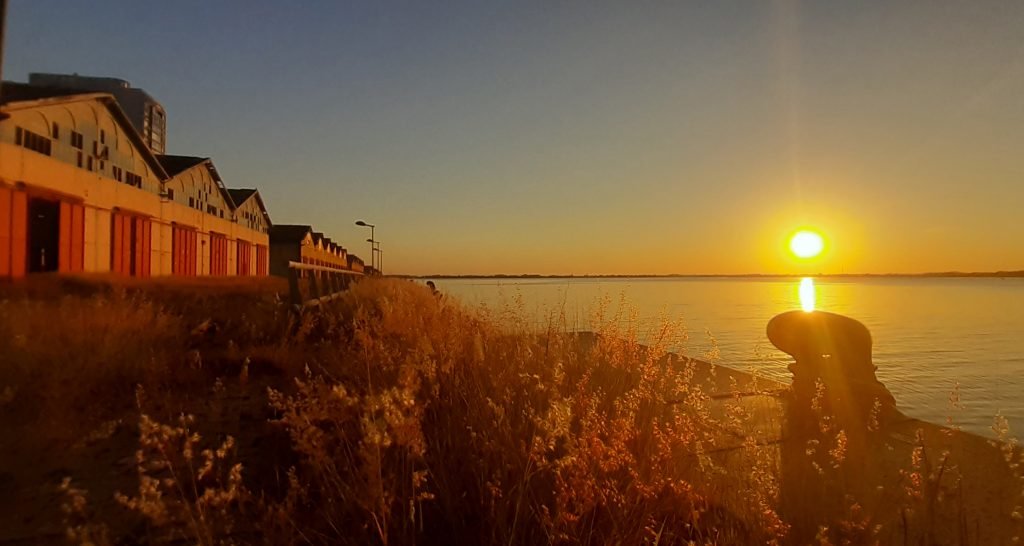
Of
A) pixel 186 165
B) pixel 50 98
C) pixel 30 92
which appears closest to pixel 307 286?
pixel 50 98

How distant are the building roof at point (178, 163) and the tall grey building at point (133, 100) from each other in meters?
17.7

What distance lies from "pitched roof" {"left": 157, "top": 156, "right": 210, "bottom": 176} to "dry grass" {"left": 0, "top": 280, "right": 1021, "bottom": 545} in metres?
25.7

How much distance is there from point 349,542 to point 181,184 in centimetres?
3172

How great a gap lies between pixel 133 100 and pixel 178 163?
23.2 metres

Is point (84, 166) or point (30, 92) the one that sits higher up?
point (30, 92)

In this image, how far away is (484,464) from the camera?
3061mm

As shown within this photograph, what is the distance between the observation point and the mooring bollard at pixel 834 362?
6.38 m

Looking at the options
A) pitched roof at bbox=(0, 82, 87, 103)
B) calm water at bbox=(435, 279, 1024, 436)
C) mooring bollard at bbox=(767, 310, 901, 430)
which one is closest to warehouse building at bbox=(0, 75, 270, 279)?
pitched roof at bbox=(0, 82, 87, 103)

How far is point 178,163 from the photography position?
A: 30500 millimetres

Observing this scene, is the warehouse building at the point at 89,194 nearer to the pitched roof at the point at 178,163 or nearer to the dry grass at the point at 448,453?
the pitched roof at the point at 178,163

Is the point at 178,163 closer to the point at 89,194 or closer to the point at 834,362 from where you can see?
the point at 89,194

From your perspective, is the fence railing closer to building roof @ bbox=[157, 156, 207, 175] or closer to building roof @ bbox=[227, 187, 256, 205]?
building roof @ bbox=[157, 156, 207, 175]

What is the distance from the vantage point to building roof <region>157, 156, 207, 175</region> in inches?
1148

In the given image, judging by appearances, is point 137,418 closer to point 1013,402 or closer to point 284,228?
point 1013,402
